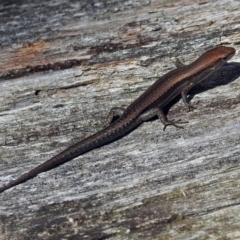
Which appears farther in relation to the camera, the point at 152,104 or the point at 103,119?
the point at 152,104

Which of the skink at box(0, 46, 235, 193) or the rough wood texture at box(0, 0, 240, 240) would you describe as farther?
→ the skink at box(0, 46, 235, 193)

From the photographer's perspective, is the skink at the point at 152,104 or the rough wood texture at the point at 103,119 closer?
the rough wood texture at the point at 103,119

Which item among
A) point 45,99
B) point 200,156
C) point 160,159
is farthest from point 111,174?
point 45,99

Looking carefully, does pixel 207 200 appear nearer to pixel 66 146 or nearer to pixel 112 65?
pixel 66 146
